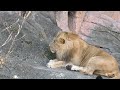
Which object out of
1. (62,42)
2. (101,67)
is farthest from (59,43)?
(101,67)

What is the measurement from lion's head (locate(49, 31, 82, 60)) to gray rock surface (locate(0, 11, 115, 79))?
37cm

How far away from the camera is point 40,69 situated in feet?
27.7

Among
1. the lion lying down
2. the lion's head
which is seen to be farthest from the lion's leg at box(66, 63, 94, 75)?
the lion's head

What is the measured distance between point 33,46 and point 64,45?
1.11 meters

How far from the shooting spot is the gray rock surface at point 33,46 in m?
8.17

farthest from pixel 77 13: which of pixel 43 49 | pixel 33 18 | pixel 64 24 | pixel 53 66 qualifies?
pixel 53 66

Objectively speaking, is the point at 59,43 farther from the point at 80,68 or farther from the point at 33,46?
the point at 33,46

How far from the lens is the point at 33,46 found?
10117 millimetres

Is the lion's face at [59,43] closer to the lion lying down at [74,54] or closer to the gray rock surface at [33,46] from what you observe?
the lion lying down at [74,54]

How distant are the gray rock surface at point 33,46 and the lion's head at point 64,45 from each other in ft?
1.21

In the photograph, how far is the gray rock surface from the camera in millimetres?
8172

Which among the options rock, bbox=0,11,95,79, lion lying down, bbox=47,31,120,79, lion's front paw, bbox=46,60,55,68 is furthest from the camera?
lion's front paw, bbox=46,60,55,68

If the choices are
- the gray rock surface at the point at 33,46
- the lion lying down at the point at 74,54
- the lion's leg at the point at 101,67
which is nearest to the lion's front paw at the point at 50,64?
the lion lying down at the point at 74,54

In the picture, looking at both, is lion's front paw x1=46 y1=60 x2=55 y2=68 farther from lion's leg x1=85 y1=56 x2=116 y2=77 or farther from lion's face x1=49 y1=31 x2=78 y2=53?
lion's leg x1=85 y1=56 x2=116 y2=77
